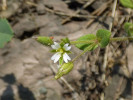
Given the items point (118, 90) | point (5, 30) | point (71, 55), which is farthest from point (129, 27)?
point (5, 30)

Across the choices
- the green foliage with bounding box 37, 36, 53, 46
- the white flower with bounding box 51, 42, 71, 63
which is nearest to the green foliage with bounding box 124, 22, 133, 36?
the white flower with bounding box 51, 42, 71, 63

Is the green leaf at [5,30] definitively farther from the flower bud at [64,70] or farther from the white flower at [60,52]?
the flower bud at [64,70]

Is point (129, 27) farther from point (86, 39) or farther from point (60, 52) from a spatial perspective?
point (60, 52)

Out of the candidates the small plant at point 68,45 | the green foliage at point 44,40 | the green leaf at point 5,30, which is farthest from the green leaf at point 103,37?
the green leaf at point 5,30

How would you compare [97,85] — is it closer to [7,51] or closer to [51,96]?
[51,96]

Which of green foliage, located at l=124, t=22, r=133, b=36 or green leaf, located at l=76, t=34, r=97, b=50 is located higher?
green foliage, located at l=124, t=22, r=133, b=36

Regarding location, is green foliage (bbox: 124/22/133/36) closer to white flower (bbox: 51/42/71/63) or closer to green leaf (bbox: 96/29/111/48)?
green leaf (bbox: 96/29/111/48)
